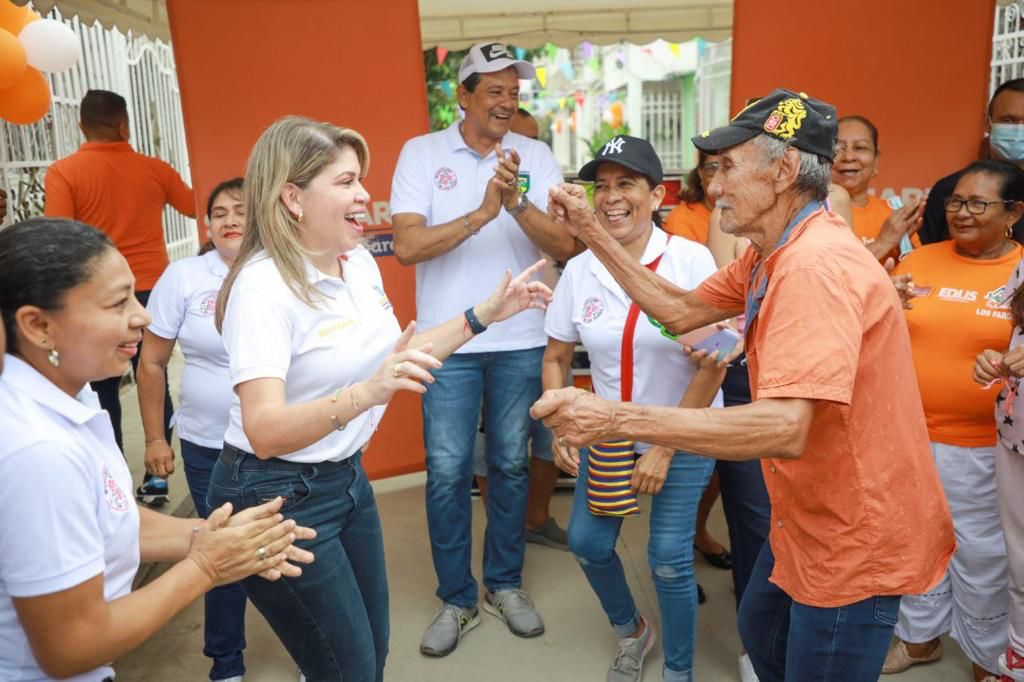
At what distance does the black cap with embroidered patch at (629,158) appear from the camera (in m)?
3.00

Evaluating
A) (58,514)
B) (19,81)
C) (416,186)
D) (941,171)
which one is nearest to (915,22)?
(941,171)

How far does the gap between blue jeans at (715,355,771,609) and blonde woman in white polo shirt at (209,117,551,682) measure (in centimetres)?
151

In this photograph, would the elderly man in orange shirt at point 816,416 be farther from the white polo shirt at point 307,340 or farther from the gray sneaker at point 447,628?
the gray sneaker at point 447,628

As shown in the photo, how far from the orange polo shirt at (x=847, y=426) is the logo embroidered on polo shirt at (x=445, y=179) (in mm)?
1908

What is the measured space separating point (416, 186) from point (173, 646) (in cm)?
228

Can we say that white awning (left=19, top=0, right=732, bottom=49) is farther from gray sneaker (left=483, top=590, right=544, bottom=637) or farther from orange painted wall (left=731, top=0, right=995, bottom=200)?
gray sneaker (left=483, top=590, right=544, bottom=637)

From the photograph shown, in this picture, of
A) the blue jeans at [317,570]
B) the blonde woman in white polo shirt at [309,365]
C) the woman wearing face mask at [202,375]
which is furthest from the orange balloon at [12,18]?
the blue jeans at [317,570]

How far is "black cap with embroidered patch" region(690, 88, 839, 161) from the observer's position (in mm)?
1985

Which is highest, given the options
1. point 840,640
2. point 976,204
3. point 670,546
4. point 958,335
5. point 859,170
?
point 859,170

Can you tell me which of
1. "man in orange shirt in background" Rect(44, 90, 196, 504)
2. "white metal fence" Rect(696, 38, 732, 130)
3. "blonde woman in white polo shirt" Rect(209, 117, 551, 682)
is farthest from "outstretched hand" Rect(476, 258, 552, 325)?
"white metal fence" Rect(696, 38, 732, 130)

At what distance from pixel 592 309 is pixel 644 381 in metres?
0.34

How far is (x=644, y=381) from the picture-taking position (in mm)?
3018

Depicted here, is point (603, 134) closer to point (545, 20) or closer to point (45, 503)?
point (545, 20)

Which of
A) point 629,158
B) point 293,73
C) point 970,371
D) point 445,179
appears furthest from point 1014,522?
point 293,73
